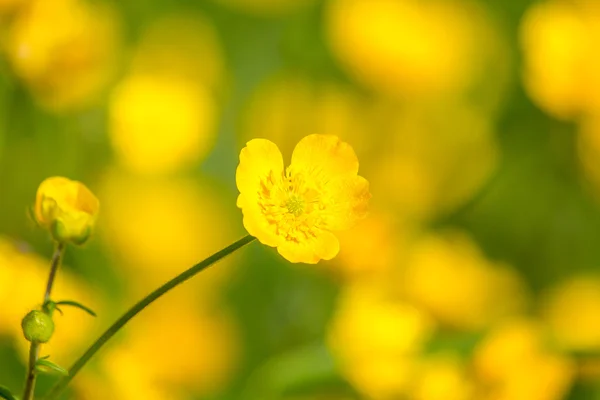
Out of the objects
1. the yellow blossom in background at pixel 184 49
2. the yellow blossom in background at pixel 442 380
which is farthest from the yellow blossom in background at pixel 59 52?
the yellow blossom in background at pixel 442 380

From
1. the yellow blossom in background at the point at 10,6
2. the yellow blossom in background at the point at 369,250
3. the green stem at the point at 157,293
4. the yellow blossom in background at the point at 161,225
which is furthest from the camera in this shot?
the yellow blossom in background at the point at 161,225

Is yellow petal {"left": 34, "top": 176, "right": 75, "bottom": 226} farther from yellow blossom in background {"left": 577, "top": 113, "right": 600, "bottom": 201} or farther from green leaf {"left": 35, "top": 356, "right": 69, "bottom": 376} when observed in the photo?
yellow blossom in background {"left": 577, "top": 113, "right": 600, "bottom": 201}

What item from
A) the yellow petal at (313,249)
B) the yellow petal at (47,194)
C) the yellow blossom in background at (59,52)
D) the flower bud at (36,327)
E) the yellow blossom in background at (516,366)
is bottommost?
the flower bud at (36,327)

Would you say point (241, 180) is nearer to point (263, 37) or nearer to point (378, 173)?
point (378, 173)

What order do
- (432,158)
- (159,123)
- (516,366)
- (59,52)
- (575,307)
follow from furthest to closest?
(432,158)
(159,123)
(575,307)
(59,52)
(516,366)

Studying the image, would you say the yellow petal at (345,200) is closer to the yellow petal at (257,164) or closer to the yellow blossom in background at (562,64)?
the yellow petal at (257,164)

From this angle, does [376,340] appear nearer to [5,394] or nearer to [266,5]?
[5,394]

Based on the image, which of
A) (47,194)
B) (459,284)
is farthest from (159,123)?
(47,194)
